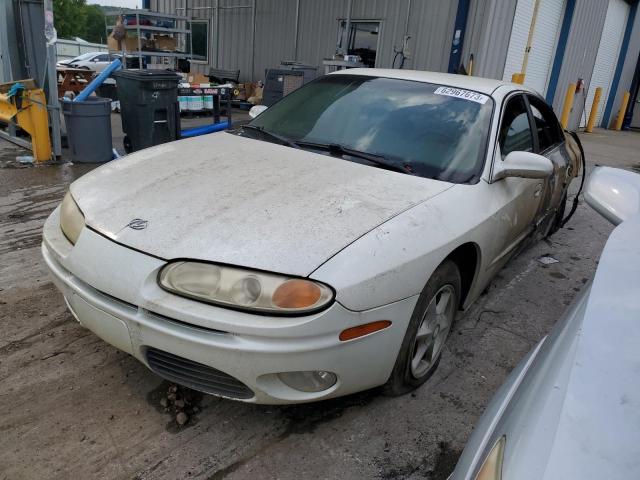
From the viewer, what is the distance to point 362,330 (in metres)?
1.93

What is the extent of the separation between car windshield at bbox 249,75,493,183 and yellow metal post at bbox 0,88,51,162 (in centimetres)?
435

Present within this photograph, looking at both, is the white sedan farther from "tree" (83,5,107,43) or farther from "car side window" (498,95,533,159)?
"tree" (83,5,107,43)

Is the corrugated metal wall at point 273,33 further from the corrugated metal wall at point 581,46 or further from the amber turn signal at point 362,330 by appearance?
the amber turn signal at point 362,330

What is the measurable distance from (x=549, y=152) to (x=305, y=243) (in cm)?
291

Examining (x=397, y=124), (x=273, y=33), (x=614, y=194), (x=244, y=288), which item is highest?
(x=273, y=33)

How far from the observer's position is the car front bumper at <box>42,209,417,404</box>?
180cm

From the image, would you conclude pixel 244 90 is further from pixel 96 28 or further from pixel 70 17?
pixel 96 28

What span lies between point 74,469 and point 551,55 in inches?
616

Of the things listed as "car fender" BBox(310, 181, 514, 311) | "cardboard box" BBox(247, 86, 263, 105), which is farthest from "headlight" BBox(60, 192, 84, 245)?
"cardboard box" BBox(247, 86, 263, 105)

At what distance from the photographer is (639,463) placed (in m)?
0.95

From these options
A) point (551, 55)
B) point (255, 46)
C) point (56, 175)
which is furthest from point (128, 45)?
point (551, 55)

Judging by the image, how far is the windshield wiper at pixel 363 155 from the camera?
2668 mm

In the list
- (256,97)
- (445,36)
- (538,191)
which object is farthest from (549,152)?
(256,97)

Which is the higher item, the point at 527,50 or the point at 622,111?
the point at 527,50
